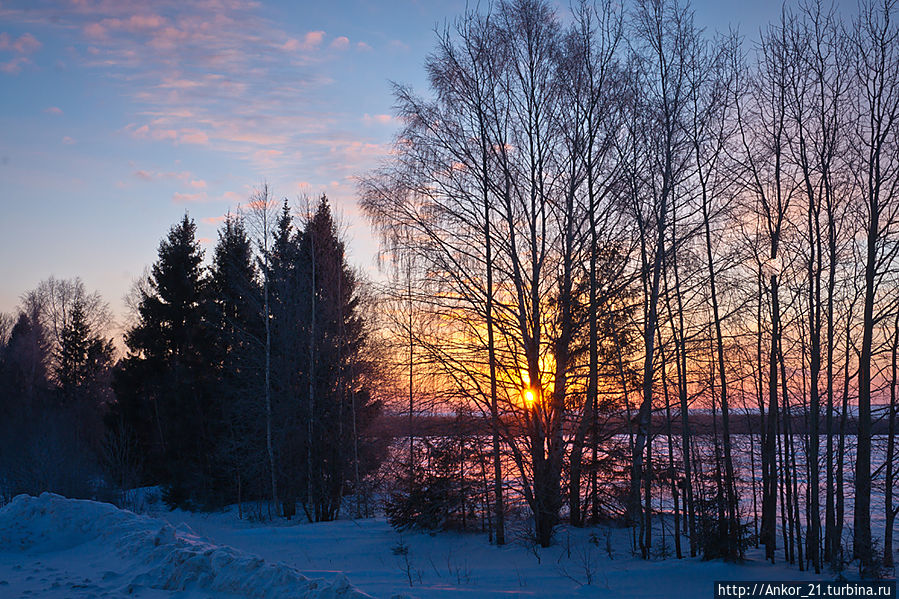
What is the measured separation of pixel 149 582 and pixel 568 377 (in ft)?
28.6

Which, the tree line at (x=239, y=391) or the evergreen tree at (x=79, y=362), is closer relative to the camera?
the tree line at (x=239, y=391)

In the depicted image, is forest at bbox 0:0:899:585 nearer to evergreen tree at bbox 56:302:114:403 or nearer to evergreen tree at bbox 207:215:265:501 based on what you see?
evergreen tree at bbox 207:215:265:501

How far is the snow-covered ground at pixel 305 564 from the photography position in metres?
7.41

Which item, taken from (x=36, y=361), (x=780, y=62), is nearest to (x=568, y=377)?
(x=780, y=62)

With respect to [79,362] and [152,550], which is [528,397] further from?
[79,362]

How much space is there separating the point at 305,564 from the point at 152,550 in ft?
13.1

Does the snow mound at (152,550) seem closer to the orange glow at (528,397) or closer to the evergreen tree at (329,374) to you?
the orange glow at (528,397)

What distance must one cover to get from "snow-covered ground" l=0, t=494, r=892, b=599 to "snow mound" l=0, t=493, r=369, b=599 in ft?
0.05

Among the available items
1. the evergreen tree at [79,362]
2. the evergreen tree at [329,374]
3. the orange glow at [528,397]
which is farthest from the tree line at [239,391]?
the orange glow at [528,397]

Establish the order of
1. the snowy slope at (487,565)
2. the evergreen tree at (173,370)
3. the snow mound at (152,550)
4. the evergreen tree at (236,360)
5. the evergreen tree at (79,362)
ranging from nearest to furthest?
the snow mound at (152,550)
the snowy slope at (487,565)
the evergreen tree at (236,360)
the evergreen tree at (173,370)
the evergreen tree at (79,362)

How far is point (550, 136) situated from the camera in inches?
569

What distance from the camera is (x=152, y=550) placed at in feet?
28.5

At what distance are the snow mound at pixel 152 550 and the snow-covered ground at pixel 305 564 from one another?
0.6 inches

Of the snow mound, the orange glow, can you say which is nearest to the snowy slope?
the snow mound
